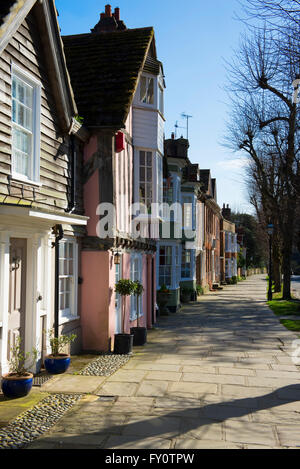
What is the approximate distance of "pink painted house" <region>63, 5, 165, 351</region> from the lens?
38.2ft

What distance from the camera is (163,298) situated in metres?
21.5

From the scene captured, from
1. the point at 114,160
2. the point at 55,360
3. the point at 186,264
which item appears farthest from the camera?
the point at 186,264

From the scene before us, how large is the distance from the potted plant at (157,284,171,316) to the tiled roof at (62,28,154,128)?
11.2 m

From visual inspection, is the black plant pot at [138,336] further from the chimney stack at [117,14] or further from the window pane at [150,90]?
the chimney stack at [117,14]

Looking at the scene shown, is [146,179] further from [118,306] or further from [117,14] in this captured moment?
[117,14]

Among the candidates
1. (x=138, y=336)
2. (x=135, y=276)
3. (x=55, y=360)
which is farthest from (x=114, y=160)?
(x=55, y=360)

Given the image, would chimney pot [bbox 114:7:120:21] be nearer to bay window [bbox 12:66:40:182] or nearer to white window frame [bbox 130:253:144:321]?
white window frame [bbox 130:253:144:321]

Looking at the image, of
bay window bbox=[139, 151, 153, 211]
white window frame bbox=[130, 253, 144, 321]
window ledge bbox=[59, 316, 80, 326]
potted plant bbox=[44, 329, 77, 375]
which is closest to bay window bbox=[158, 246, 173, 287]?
white window frame bbox=[130, 253, 144, 321]

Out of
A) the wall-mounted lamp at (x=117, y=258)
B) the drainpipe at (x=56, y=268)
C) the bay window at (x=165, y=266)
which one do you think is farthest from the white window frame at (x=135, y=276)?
the bay window at (x=165, y=266)

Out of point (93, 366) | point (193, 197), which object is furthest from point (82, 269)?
point (193, 197)

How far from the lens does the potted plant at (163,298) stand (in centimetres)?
2149

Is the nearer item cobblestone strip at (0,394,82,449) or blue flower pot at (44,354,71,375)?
cobblestone strip at (0,394,82,449)

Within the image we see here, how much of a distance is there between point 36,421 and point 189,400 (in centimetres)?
253

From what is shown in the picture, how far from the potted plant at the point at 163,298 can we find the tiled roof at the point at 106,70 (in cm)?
1122
